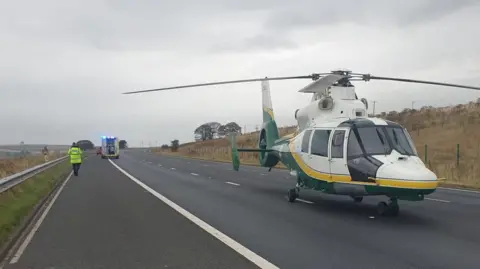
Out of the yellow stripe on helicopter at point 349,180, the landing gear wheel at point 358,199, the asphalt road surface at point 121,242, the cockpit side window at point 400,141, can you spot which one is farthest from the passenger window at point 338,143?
the asphalt road surface at point 121,242

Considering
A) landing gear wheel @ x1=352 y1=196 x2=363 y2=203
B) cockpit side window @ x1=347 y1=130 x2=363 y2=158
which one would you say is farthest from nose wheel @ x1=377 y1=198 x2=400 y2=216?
landing gear wheel @ x1=352 y1=196 x2=363 y2=203

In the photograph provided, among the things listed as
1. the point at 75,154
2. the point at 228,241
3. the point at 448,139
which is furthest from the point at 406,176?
the point at 448,139

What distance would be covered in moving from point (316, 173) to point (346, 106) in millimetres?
2115

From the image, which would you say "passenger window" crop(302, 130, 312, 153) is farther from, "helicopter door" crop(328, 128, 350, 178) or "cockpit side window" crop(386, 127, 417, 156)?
"cockpit side window" crop(386, 127, 417, 156)

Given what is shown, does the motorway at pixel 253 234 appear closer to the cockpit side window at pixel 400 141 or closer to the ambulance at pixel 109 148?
the cockpit side window at pixel 400 141

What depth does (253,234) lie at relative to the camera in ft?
33.4

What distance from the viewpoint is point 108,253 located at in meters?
8.65

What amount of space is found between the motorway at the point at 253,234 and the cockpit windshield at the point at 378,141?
1.54 metres

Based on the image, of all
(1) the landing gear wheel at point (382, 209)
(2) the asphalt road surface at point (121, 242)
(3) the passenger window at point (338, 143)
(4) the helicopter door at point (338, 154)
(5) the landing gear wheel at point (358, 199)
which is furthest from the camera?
(5) the landing gear wheel at point (358, 199)

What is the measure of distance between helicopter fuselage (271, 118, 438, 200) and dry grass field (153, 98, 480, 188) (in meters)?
11.2

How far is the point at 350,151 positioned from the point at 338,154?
0.40 meters

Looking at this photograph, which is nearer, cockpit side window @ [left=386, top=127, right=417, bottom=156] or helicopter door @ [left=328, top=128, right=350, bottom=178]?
cockpit side window @ [left=386, top=127, right=417, bottom=156]

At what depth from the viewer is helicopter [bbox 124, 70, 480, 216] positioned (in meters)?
11.2

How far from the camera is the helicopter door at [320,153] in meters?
13.4
